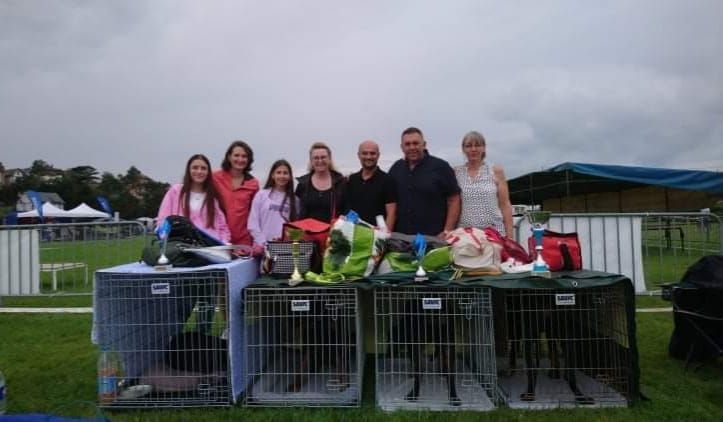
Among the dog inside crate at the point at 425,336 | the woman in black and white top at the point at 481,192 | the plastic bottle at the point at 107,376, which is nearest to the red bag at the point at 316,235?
the dog inside crate at the point at 425,336

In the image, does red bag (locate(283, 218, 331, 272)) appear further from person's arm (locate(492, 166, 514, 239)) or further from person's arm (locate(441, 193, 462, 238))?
person's arm (locate(492, 166, 514, 239))

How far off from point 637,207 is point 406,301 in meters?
14.6

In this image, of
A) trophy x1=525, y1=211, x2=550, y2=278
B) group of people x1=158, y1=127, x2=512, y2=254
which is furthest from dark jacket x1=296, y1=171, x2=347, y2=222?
trophy x1=525, y1=211, x2=550, y2=278

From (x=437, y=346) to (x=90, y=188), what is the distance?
66975 millimetres

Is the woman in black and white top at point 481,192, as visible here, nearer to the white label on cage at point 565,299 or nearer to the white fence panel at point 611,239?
the white label on cage at point 565,299

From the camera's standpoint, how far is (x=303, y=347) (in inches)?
133

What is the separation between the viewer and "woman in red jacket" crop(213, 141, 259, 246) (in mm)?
4016

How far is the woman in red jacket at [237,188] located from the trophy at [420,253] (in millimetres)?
1513

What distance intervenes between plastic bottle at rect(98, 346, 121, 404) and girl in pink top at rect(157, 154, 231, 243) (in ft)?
3.52

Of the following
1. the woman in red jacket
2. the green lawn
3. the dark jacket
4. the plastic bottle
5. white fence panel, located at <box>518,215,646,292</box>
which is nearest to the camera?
the green lawn

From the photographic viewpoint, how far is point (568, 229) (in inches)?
252

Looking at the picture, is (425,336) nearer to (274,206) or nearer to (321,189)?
(321,189)

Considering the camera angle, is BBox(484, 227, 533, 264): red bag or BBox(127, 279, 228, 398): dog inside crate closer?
BBox(127, 279, 228, 398): dog inside crate

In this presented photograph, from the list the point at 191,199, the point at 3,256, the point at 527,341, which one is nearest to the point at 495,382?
the point at 527,341
